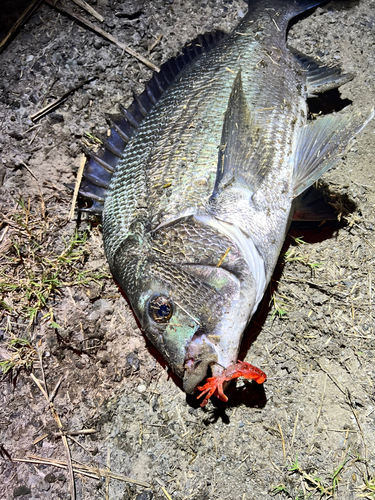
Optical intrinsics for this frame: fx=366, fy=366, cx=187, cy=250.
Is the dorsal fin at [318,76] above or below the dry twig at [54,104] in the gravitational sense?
below

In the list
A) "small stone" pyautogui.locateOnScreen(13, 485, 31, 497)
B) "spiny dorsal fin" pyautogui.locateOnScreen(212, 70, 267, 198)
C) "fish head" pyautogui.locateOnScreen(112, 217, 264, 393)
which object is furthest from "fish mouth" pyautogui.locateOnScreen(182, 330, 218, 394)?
"small stone" pyautogui.locateOnScreen(13, 485, 31, 497)

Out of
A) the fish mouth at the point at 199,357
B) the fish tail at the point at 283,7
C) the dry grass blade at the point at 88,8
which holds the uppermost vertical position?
the dry grass blade at the point at 88,8

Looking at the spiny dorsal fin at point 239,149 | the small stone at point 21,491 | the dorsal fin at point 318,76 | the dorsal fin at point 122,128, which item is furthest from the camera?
the dorsal fin at point 318,76

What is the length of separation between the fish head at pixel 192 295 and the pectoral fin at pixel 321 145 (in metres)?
0.80

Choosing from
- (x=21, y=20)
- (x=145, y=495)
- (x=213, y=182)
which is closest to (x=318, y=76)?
(x=213, y=182)

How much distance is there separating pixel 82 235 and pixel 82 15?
2126 millimetres

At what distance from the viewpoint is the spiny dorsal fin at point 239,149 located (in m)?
2.37

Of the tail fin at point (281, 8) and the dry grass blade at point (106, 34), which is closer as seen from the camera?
the tail fin at point (281, 8)

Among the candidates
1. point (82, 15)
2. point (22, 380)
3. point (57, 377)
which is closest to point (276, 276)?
point (57, 377)

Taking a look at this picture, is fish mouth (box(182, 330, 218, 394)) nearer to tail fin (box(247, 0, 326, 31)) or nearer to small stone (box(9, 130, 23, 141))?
A: small stone (box(9, 130, 23, 141))

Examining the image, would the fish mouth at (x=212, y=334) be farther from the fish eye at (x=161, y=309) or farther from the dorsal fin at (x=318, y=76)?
the dorsal fin at (x=318, y=76)

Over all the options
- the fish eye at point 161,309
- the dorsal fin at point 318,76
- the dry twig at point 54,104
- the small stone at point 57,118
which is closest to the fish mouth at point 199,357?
the fish eye at point 161,309

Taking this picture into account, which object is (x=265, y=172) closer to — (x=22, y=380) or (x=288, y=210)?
(x=288, y=210)

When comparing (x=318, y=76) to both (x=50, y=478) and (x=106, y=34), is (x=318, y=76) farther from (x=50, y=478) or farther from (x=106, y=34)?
(x=50, y=478)
